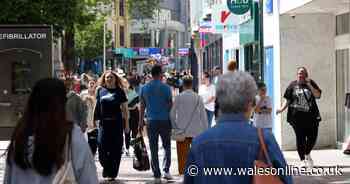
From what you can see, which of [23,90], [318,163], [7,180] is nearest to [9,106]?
[23,90]

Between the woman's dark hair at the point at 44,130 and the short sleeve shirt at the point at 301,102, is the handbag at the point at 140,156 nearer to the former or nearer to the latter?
the short sleeve shirt at the point at 301,102

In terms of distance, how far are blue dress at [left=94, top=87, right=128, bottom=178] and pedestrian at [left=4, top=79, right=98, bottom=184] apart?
280 inches

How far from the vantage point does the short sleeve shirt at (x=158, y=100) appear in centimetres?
1256

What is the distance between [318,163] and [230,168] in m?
10.5

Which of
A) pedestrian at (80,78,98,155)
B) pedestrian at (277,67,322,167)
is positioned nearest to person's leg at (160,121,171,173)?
pedestrian at (80,78,98,155)

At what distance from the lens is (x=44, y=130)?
506 cm

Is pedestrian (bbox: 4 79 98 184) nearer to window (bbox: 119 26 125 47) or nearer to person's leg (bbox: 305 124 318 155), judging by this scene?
person's leg (bbox: 305 124 318 155)

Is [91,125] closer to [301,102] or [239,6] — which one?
[301,102]

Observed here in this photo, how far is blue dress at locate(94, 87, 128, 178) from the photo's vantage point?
12.3 meters

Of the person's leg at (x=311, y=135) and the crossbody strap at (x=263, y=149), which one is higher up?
the crossbody strap at (x=263, y=149)

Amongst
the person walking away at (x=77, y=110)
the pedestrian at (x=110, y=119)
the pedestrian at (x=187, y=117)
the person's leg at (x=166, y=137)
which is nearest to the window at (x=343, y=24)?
the pedestrian at (x=187, y=117)

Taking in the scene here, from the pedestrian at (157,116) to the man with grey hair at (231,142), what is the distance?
308 inches

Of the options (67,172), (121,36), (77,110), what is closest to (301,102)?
(77,110)

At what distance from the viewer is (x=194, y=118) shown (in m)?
12.5
